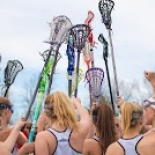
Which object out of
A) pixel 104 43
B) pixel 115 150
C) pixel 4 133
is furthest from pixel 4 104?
pixel 104 43

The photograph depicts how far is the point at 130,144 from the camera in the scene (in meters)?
4.17

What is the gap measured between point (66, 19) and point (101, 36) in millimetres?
1022

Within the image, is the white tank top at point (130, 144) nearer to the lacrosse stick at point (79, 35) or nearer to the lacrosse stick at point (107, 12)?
the lacrosse stick at point (79, 35)

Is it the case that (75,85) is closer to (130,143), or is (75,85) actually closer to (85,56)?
(85,56)

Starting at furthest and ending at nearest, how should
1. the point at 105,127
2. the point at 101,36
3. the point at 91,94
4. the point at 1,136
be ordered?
the point at 101,36 → the point at 91,94 → the point at 1,136 → the point at 105,127

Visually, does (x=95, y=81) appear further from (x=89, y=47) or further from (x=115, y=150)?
(x=115, y=150)

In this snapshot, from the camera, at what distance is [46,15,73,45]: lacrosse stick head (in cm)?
830

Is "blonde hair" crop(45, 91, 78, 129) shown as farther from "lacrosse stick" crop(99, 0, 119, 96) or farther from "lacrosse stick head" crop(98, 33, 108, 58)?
"lacrosse stick head" crop(98, 33, 108, 58)

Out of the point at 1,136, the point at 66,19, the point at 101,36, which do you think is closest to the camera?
the point at 1,136

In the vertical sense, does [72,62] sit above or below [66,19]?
below

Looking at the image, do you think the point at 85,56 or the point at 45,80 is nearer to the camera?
the point at 45,80

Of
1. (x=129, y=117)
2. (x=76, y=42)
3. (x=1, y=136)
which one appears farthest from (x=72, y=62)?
(x=129, y=117)

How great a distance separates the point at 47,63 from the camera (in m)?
8.30

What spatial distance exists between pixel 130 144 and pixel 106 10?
16.6 ft
